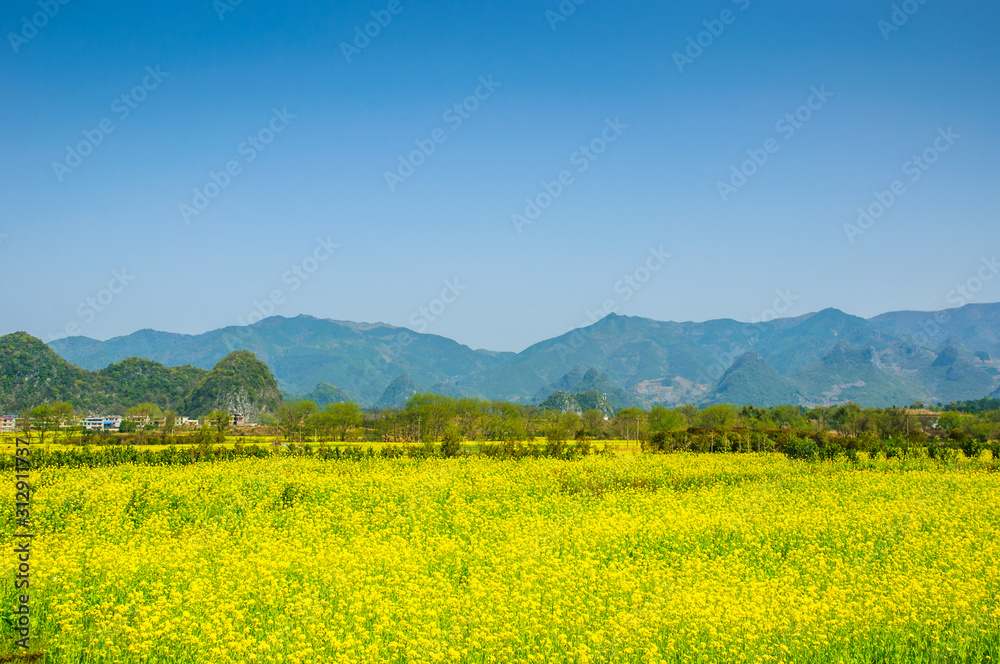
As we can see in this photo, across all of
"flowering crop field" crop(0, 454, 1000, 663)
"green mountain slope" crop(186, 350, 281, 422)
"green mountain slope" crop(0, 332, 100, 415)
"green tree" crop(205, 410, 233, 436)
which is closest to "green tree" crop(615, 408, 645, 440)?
"green tree" crop(205, 410, 233, 436)

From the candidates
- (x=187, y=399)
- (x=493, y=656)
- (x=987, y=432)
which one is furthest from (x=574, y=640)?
(x=187, y=399)

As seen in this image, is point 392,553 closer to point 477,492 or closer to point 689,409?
point 477,492

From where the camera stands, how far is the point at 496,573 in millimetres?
10203

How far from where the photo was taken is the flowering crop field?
7598 millimetres

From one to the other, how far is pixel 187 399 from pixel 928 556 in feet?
578

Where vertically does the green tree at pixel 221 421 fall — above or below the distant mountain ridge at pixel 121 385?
below

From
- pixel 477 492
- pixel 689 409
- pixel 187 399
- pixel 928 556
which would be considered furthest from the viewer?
pixel 187 399

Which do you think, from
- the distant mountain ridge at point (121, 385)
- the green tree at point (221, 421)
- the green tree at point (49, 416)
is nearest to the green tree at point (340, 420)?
the green tree at point (221, 421)

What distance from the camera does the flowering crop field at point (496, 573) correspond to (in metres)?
7.60

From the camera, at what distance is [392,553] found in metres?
11.0

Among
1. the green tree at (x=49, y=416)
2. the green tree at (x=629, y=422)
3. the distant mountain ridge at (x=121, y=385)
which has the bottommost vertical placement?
the green tree at (x=629, y=422)

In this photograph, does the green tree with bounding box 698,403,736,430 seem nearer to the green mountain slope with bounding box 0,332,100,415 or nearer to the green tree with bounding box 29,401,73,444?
the green tree with bounding box 29,401,73,444

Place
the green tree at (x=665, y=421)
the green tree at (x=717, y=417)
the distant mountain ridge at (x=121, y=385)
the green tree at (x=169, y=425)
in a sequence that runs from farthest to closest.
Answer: the distant mountain ridge at (x=121, y=385)
the green tree at (x=717, y=417)
the green tree at (x=665, y=421)
the green tree at (x=169, y=425)

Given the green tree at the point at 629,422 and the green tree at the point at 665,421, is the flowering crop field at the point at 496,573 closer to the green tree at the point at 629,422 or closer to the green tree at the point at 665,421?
the green tree at the point at 665,421
